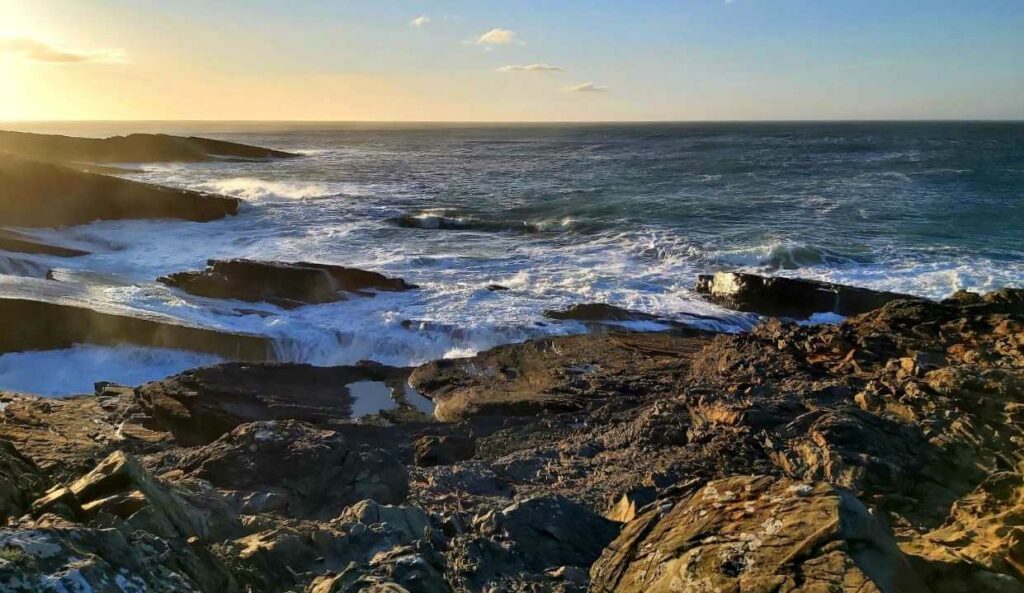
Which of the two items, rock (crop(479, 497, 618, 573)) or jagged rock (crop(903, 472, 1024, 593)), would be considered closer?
jagged rock (crop(903, 472, 1024, 593))

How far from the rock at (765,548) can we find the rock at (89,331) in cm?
1060

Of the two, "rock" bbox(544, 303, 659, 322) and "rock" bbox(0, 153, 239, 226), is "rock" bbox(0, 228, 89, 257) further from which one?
"rock" bbox(544, 303, 659, 322)

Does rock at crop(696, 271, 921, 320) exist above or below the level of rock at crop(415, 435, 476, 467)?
above

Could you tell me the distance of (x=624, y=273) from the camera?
63.9 ft

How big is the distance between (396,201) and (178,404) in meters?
25.8

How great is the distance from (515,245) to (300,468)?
1861 cm

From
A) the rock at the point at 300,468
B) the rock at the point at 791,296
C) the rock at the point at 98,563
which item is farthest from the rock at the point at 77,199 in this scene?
the rock at the point at 98,563

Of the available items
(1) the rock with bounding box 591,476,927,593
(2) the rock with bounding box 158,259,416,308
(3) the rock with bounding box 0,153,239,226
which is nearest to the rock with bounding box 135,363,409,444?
(2) the rock with bounding box 158,259,416,308

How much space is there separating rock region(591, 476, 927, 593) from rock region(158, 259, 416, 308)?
1329cm

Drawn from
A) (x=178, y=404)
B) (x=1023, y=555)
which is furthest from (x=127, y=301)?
(x=1023, y=555)

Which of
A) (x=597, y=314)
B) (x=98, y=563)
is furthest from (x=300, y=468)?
(x=597, y=314)

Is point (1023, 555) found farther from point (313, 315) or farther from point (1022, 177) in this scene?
point (1022, 177)

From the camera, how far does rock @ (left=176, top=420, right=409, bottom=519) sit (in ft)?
19.9

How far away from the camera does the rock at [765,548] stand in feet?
10.1
